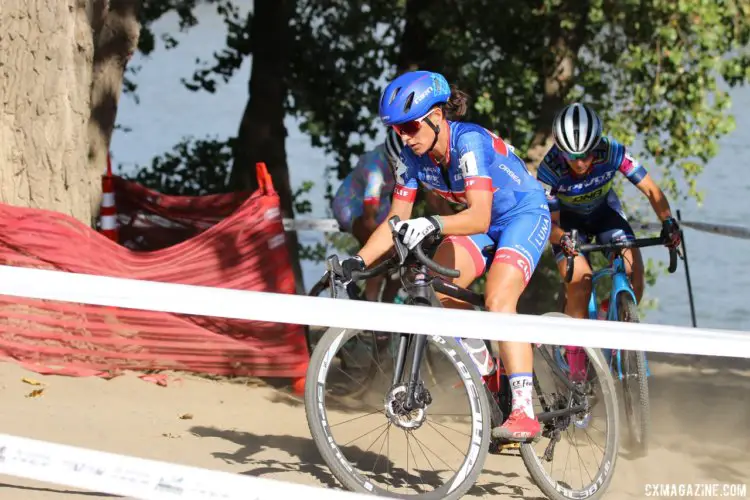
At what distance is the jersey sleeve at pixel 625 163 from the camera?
7.30m

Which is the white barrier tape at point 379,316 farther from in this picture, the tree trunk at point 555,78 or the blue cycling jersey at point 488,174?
the tree trunk at point 555,78

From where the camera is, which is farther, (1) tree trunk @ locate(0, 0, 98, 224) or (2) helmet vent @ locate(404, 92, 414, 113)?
(1) tree trunk @ locate(0, 0, 98, 224)

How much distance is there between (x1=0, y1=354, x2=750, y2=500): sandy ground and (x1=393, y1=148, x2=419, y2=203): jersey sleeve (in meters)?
1.37

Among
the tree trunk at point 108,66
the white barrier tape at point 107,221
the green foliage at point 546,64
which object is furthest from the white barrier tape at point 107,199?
the green foliage at point 546,64

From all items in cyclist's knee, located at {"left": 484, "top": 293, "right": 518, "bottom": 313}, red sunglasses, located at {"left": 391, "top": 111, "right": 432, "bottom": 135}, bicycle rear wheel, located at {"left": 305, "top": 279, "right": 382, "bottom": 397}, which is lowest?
bicycle rear wheel, located at {"left": 305, "top": 279, "right": 382, "bottom": 397}

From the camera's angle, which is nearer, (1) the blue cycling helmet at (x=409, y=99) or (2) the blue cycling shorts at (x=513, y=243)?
(1) the blue cycling helmet at (x=409, y=99)

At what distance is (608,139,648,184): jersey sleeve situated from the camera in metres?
7.30

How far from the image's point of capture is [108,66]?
10.1m

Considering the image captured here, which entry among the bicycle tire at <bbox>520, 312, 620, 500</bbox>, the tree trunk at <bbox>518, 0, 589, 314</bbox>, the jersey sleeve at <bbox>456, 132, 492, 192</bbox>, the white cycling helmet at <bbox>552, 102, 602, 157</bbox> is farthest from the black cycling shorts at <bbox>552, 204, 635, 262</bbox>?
the tree trunk at <bbox>518, 0, 589, 314</bbox>

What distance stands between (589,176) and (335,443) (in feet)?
10.1

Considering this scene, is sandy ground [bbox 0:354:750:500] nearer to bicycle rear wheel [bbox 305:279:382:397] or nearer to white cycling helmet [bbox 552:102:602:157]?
bicycle rear wheel [bbox 305:279:382:397]

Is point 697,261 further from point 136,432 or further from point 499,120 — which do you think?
point 136,432

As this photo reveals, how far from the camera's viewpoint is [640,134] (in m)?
14.3

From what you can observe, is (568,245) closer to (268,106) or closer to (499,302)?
(499,302)
